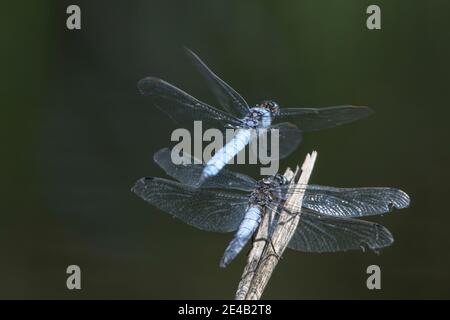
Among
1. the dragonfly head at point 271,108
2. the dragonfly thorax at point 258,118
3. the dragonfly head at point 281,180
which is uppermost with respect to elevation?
the dragonfly head at point 271,108

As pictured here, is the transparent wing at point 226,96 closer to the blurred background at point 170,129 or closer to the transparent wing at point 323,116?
the transparent wing at point 323,116

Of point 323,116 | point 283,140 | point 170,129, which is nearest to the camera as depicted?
Result: point 283,140

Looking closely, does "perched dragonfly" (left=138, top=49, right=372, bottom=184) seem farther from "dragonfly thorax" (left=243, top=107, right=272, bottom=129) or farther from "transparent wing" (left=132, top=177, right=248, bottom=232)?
"transparent wing" (left=132, top=177, right=248, bottom=232)

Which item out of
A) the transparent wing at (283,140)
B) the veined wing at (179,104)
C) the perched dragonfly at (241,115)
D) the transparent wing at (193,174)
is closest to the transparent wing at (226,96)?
the perched dragonfly at (241,115)

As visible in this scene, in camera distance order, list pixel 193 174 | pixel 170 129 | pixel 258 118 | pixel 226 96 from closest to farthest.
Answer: pixel 193 174, pixel 258 118, pixel 226 96, pixel 170 129

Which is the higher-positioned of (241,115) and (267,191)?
(241,115)

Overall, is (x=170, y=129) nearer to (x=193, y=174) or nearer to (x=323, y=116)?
(x=323, y=116)

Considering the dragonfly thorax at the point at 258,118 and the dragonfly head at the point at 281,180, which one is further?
the dragonfly thorax at the point at 258,118

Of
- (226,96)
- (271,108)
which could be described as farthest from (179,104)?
(271,108)
